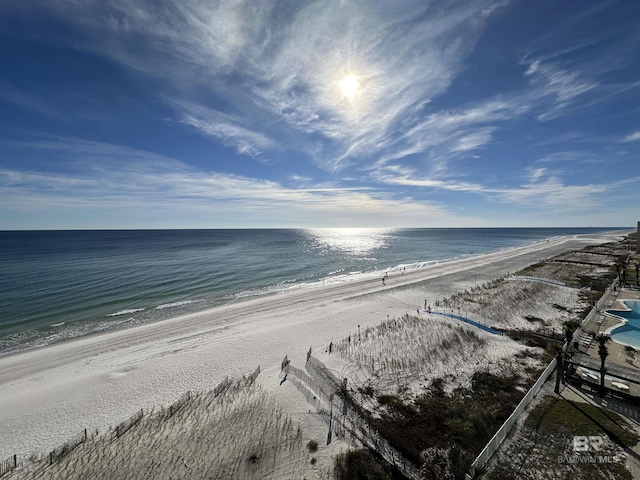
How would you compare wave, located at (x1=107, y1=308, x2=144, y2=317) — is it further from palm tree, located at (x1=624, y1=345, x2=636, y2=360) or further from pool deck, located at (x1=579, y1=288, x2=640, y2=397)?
palm tree, located at (x1=624, y1=345, x2=636, y2=360)

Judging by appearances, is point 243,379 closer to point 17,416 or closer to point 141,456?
point 141,456

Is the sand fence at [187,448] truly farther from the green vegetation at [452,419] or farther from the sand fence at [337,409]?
the green vegetation at [452,419]

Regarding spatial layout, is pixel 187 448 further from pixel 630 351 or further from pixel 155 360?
pixel 630 351

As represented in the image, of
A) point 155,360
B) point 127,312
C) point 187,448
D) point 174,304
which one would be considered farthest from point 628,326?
point 127,312

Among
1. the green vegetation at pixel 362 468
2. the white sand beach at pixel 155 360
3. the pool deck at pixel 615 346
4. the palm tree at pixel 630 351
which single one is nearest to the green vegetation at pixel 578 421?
the pool deck at pixel 615 346

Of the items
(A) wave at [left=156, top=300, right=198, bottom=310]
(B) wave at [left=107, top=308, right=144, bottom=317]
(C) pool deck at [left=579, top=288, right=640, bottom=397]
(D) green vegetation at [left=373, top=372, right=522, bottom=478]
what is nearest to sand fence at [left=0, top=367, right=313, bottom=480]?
(D) green vegetation at [left=373, top=372, right=522, bottom=478]
